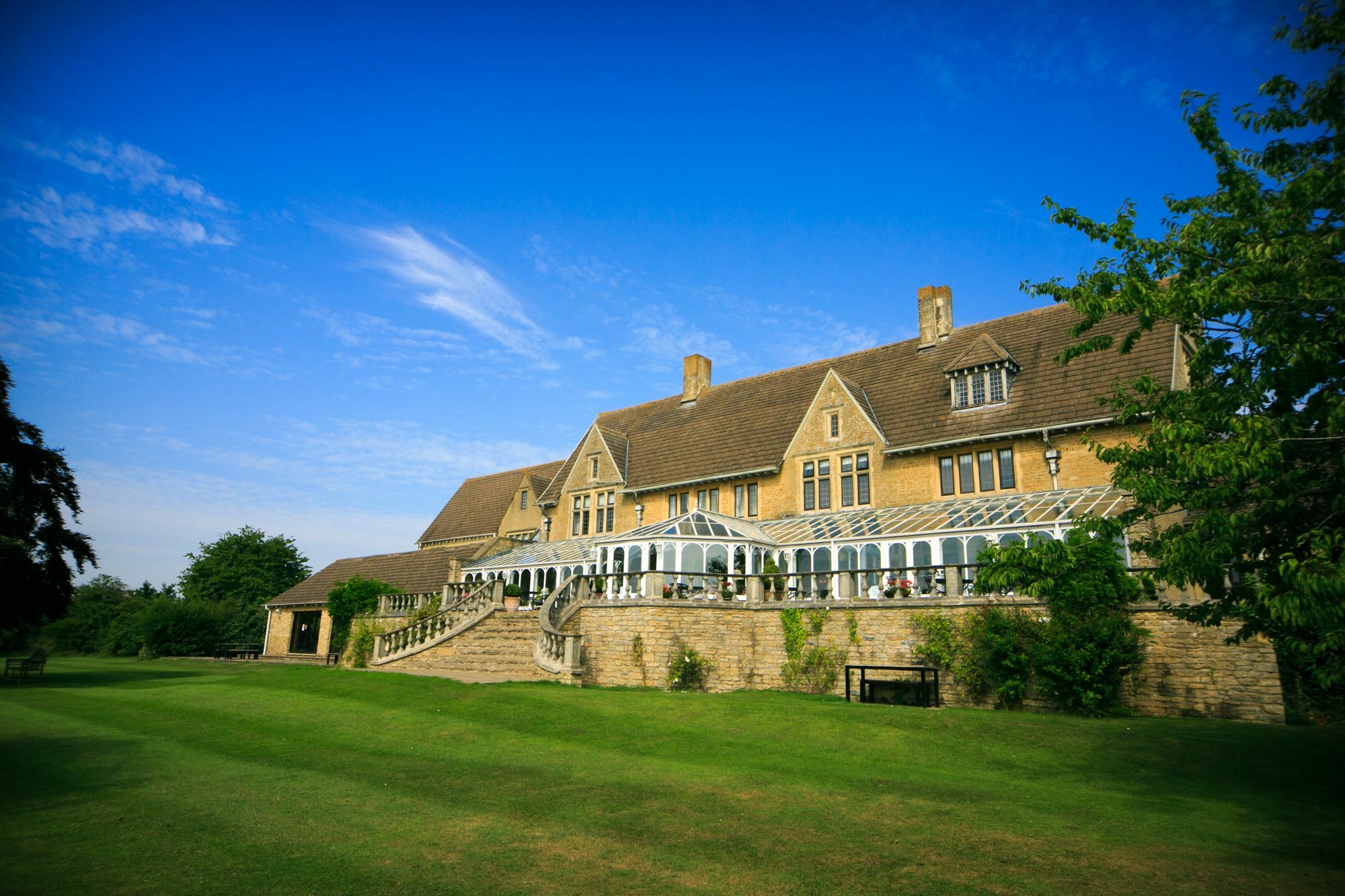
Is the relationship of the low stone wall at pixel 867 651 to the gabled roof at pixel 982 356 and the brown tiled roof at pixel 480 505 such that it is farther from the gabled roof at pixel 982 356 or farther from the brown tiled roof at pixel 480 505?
the brown tiled roof at pixel 480 505

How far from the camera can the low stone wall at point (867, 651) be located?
1828cm

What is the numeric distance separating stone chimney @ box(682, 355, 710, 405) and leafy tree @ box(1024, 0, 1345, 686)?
3267 cm

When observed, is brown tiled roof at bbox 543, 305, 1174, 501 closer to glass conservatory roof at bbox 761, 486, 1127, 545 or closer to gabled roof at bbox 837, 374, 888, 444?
gabled roof at bbox 837, 374, 888, 444

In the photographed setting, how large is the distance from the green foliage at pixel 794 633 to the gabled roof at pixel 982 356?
39.8 feet

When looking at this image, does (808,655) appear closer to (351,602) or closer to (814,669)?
(814,669)

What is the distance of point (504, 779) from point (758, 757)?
4577 millimetres

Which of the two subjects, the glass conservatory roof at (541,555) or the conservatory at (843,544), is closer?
the conservatory at (843,544)

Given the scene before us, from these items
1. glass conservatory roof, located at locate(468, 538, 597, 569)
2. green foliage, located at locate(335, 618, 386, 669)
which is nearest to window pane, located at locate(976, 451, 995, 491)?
glass conservatory roof, located at locate(468, 538, 597, 569)

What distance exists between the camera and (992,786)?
11.8 metres

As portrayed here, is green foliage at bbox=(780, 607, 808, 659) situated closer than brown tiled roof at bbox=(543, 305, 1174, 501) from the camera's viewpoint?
Yes

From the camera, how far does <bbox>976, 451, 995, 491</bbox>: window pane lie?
2836 cm

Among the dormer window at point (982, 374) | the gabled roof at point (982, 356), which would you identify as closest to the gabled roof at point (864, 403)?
the dormer window at point (982, 374)

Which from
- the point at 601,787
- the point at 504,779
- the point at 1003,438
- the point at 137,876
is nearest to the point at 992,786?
the point at 601,787

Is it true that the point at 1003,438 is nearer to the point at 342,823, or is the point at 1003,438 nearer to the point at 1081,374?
the point at 1081,374
